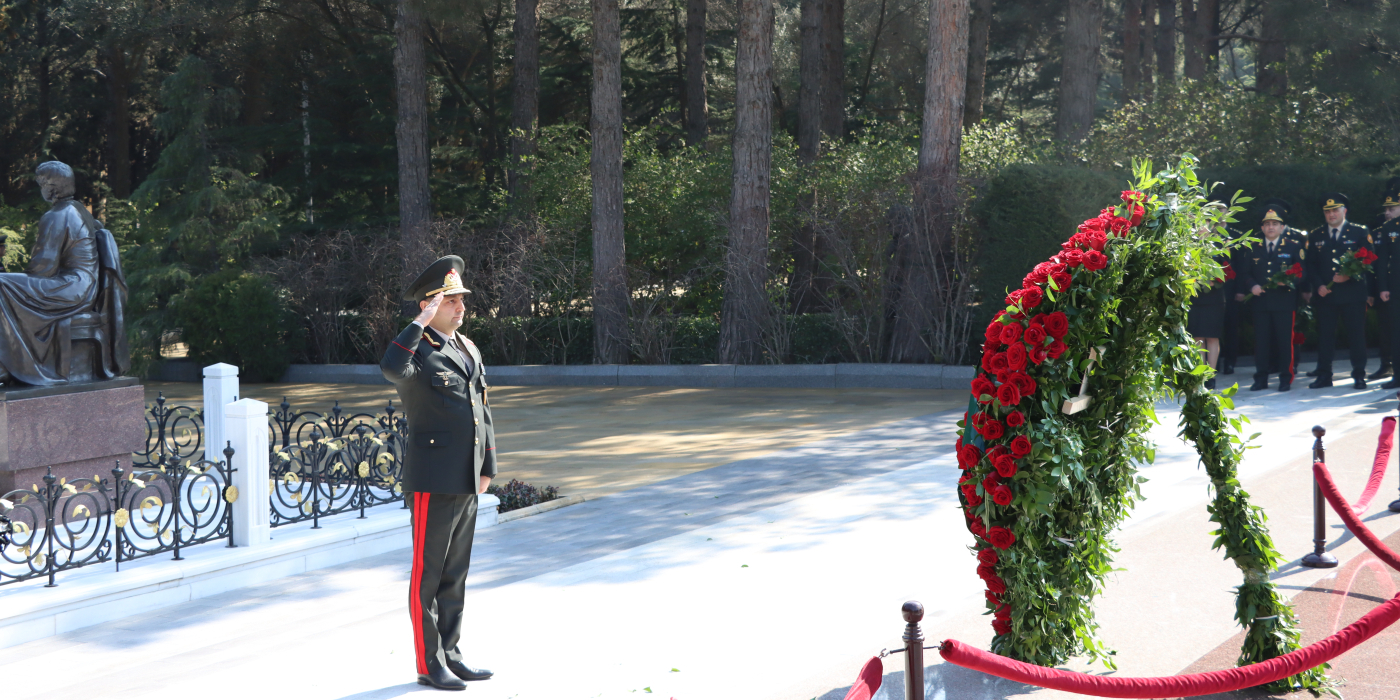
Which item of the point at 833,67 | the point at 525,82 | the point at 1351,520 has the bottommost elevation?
the point at 1351,520

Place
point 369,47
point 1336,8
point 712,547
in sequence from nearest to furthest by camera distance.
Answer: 1. point 712,547
2. point 1336,8
3. point 369,47

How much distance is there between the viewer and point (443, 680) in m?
4.80

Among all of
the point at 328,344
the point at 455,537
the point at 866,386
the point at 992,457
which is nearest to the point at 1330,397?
the point at 866,386

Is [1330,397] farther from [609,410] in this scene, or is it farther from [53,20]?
[53,20]

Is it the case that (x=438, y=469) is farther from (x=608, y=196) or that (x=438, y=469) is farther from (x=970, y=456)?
(x=608, y=196)

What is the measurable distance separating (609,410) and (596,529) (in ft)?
21.4

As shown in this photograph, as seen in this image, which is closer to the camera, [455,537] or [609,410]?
[455,537]

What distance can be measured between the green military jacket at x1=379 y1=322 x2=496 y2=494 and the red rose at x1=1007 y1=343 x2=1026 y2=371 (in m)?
2.35

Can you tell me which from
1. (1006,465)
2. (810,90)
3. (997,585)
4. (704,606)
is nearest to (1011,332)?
(1006,465)

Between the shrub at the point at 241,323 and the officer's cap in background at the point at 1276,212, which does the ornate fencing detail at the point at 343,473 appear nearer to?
the officer's cap in background at the point at 1276,212

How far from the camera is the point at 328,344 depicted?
66.0 ft

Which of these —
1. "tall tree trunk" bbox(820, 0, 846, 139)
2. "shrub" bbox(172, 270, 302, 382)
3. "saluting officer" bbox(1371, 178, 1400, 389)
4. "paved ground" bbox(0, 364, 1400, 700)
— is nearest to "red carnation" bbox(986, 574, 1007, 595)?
"paved ground" bbox(0, 364, 1400, 700)

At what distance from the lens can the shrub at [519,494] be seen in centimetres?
864

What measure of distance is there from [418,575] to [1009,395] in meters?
2.67
